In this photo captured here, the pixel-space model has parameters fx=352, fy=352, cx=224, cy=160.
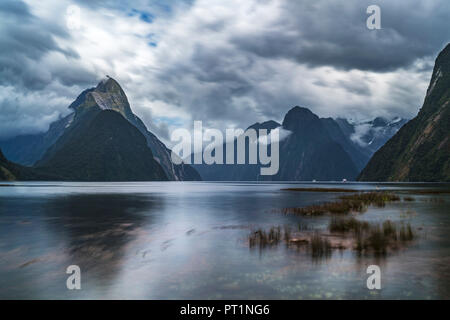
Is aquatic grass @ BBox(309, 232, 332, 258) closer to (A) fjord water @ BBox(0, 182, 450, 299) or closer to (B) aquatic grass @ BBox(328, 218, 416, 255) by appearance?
(A) fjord water @ BBox(0, 182, 450, 299)

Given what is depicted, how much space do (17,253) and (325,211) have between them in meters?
38.7

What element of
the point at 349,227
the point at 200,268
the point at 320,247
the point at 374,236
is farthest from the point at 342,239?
the point at 200,268

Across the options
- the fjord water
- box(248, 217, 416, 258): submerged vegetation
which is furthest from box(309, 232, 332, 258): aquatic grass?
the fjord water

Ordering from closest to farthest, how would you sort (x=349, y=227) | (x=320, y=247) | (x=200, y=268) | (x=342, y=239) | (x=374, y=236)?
(x=200, y=268) → (x=320, y=247) → (x=342, y=239) → (x=374, y=236) → (x=349, y=227)

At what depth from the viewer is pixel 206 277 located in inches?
725

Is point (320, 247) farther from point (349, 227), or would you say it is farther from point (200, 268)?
point (349, 227)

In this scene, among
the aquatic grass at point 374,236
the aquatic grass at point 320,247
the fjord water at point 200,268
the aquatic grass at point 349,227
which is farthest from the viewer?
the aquatic grass at point 349,227

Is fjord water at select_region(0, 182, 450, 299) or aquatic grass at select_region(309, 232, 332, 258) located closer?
fjord water at select_region(0, 182, 450, 299)

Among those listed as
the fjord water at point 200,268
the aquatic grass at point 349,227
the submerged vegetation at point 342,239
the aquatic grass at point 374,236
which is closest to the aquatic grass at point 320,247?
the submerged vegetation at point 342,239

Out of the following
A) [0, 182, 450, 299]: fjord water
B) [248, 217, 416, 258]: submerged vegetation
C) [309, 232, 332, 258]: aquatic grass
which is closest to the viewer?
[0, 182, 450, 299]: fjord water

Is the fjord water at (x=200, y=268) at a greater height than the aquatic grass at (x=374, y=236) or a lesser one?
lesser

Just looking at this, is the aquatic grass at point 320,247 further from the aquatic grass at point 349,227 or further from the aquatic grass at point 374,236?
the aquatic grass at point 349,227
